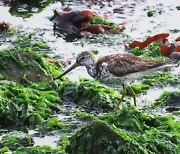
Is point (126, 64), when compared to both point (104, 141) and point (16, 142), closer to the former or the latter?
point (16, 142)

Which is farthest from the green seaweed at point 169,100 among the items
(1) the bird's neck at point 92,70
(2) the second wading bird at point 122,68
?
(1) the bird's neck at point 92,70

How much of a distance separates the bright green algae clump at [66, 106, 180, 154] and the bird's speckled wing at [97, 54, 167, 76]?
588 millimetres

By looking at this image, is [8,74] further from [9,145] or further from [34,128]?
[9,145]

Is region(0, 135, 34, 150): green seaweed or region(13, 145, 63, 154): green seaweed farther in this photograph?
region(0, 135, 34, 150): green seaweed

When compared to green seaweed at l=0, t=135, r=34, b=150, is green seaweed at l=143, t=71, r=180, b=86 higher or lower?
lower

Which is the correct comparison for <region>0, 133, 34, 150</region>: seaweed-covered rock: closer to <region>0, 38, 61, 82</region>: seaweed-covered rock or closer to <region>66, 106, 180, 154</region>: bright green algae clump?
<region>66, 106, 180, 154</region>: bright green algae clump

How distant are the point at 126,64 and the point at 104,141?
2.01 m

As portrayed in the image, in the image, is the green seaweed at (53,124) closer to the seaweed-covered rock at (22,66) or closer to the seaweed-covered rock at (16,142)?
the seaweed-covered rock at (16,142)

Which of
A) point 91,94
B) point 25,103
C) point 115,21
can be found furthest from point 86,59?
point 115,21

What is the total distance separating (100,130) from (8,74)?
8.65ft

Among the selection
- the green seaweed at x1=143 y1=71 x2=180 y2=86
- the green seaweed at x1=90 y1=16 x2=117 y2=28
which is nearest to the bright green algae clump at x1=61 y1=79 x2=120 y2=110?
the green seaweed at x1=143 y1=71 x2=180 y2=86

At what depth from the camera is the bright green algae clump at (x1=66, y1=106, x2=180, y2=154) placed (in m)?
6.91

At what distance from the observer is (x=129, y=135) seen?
7227 millimetres

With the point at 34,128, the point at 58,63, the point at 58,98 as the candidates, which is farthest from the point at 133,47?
the point at 34,128
